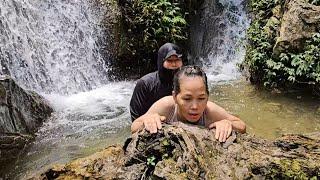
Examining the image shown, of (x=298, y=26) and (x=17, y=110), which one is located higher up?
(x=298, y=26)

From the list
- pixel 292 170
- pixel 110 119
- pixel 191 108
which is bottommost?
pixel 110 119

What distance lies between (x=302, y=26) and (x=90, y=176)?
672 centimetres

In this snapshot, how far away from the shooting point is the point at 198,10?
40.7 ft

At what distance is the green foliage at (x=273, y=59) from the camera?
8.17 m

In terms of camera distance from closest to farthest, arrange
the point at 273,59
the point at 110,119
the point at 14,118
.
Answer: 1. the point at 14,118
2. the point at 110,119
3. the point at 273,59

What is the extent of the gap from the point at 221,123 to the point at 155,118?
0.40 metres

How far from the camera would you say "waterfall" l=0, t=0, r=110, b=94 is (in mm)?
9289

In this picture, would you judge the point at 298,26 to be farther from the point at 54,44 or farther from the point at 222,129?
the point at 222,129

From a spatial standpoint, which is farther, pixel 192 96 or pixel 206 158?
pixel 192 96

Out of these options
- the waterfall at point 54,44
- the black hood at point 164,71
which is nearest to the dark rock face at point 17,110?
the waterfall at point 54,44

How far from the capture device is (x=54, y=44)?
1012cm

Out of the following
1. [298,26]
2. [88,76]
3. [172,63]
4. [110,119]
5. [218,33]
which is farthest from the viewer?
[218,33]

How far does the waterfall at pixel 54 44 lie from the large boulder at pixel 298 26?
14.3 feet

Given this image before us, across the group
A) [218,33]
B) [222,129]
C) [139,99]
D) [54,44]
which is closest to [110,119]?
[54,44]
